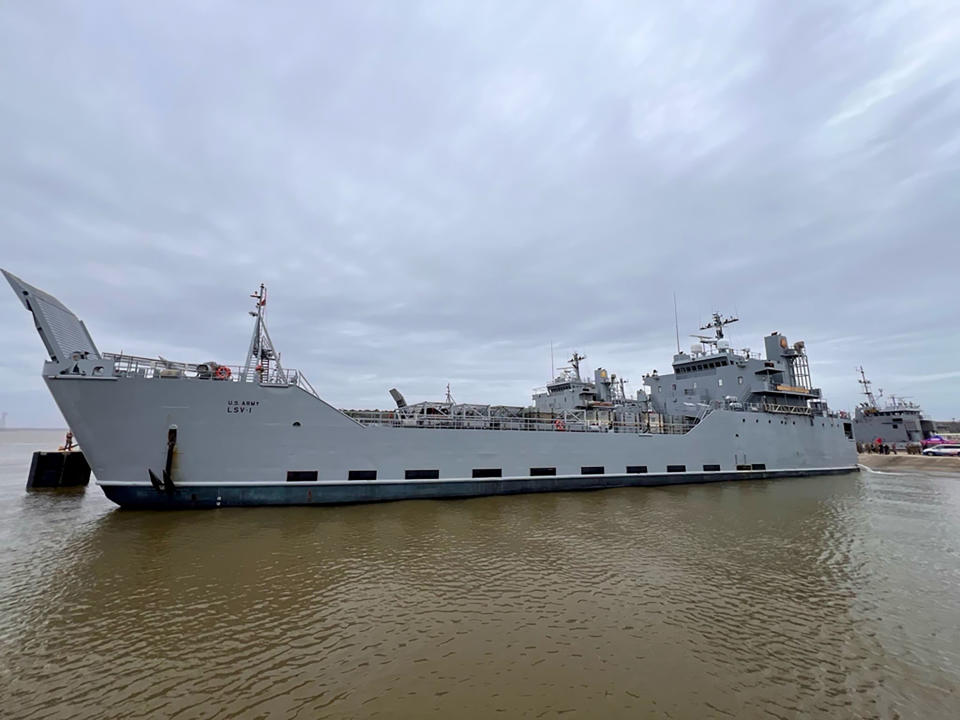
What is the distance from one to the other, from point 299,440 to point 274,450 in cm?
81

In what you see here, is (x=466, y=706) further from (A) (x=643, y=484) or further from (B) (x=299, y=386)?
Answer: (A) (x=643, y=484)

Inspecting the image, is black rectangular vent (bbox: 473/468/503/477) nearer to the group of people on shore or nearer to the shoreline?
the shoreline

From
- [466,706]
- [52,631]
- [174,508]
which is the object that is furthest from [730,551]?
[174,508]

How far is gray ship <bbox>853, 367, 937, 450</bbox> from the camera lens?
48375 mm

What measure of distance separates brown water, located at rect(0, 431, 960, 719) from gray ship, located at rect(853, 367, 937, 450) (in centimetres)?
5192

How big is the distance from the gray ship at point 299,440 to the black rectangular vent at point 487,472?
0.04 metres

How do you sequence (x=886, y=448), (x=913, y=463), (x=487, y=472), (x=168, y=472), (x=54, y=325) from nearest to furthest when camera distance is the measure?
(x=54, y=325)
(x=168, y=472)
(x=487, y=472)
(x=913, y=463)
(x=886, y=448)

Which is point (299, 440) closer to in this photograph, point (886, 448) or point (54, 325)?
point (54, 325)

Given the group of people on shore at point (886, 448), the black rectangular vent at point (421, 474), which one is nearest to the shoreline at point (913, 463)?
the group of people on shore at point (886, 448)

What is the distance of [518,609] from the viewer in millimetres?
6543

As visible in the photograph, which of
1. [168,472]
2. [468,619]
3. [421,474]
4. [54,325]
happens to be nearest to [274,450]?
[168,472]

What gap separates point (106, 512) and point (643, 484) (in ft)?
71.5

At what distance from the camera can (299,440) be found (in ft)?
44.6

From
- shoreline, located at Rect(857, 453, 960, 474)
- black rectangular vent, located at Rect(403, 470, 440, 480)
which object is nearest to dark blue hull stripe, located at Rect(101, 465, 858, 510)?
black rectangular vent, located at Rect(403, 470, 440, 480)
